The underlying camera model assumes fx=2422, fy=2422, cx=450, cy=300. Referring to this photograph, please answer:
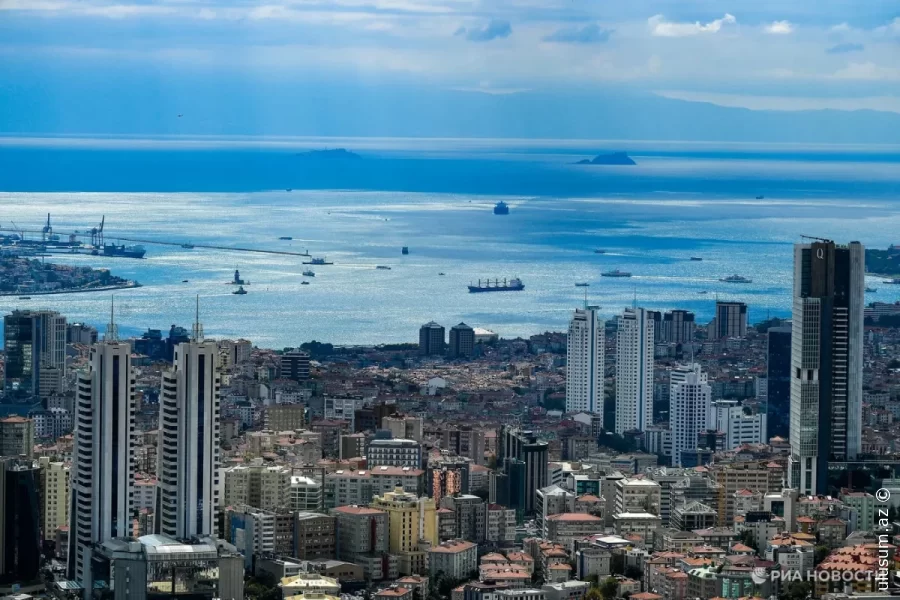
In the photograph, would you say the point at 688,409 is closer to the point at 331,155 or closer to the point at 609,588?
the point at 609,588

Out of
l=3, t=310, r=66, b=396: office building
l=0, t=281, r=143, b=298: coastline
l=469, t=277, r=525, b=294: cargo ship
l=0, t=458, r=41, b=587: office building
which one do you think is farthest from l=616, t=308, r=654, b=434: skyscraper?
l=469, t=277, r=525, b=294: cargo ship

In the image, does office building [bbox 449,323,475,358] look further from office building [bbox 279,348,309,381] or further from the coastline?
the coastline

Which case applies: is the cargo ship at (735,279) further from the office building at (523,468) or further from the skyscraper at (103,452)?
the skyscraper at (103,452)

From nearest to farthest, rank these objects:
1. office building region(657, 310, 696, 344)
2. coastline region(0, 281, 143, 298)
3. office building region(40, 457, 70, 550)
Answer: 1. office building region(40, 457, 70, 550)
2. office building region(657, 310, 696, 344)
3. coastline region(0, 281, 143, 298)

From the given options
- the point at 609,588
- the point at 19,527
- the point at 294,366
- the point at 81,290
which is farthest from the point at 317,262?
the point at 609,588

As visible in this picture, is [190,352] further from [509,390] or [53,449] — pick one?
[509,390]

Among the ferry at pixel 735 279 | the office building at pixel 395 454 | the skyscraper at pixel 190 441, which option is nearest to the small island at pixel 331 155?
the ferry at pixel 735 279
